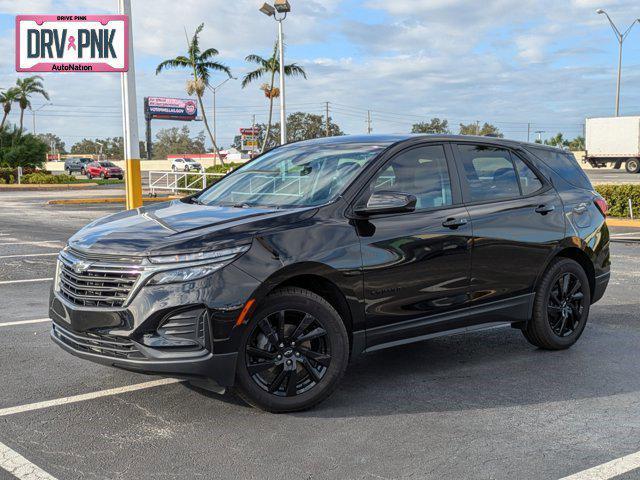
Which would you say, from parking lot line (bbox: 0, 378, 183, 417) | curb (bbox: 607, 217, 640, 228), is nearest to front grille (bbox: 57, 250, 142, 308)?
parking lot line (bbox: 0, 378, 183, 417)

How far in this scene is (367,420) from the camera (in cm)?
460

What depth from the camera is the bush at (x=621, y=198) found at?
19438 mm

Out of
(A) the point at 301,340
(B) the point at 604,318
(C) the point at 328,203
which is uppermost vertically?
(C) the point at 328,203

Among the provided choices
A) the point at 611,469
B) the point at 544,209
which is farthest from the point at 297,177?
the point at 611,469

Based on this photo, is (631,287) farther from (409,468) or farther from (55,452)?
(55,452)

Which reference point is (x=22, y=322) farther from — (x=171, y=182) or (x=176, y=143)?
(x=176, y=143)

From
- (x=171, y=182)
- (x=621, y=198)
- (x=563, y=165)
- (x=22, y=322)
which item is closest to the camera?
(x=563, y=165)

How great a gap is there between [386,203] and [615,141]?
47.6 m

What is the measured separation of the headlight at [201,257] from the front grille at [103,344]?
511 millimetres

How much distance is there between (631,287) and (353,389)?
553 centimetres

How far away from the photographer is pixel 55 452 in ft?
13.3

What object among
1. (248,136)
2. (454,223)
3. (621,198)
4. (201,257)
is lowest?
(621,198)

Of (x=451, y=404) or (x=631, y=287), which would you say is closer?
(x=451, y=404)

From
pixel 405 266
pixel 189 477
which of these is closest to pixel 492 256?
pixel 405 266
